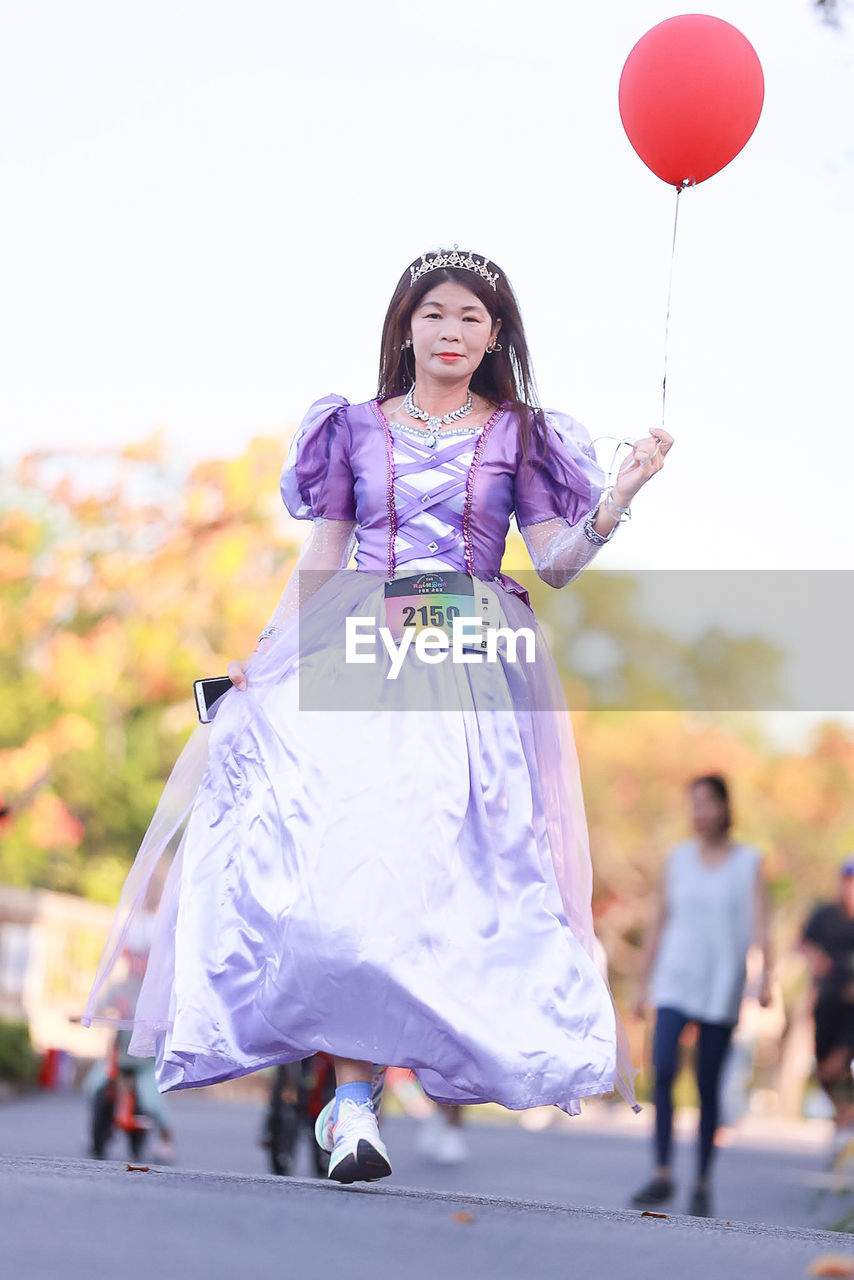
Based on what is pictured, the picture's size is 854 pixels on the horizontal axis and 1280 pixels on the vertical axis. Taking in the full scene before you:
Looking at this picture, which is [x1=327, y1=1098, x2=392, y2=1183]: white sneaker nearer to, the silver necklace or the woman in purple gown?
the woman in purple gown

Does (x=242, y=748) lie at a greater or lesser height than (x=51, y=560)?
lesser

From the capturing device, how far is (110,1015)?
5.04m

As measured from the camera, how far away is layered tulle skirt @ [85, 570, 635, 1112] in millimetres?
4211

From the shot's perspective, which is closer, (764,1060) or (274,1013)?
(274,1013)

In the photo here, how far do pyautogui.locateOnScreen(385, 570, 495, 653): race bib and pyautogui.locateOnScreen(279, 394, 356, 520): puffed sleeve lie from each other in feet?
1.07

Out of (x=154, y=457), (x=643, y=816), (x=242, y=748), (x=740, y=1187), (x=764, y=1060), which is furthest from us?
(x=764, y=1060)

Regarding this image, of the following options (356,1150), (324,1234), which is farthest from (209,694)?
(324,1234)

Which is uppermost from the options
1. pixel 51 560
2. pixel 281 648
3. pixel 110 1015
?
pixel 51 560

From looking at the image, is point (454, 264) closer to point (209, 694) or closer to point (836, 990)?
point (209, 694)

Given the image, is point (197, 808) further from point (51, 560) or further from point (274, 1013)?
point (51, 560)

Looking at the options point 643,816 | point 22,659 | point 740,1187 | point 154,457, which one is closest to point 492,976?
point 740,1187

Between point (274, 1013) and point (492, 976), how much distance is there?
0.49m

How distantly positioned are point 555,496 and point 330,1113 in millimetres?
1637

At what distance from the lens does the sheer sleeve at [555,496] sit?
4.88 meters
